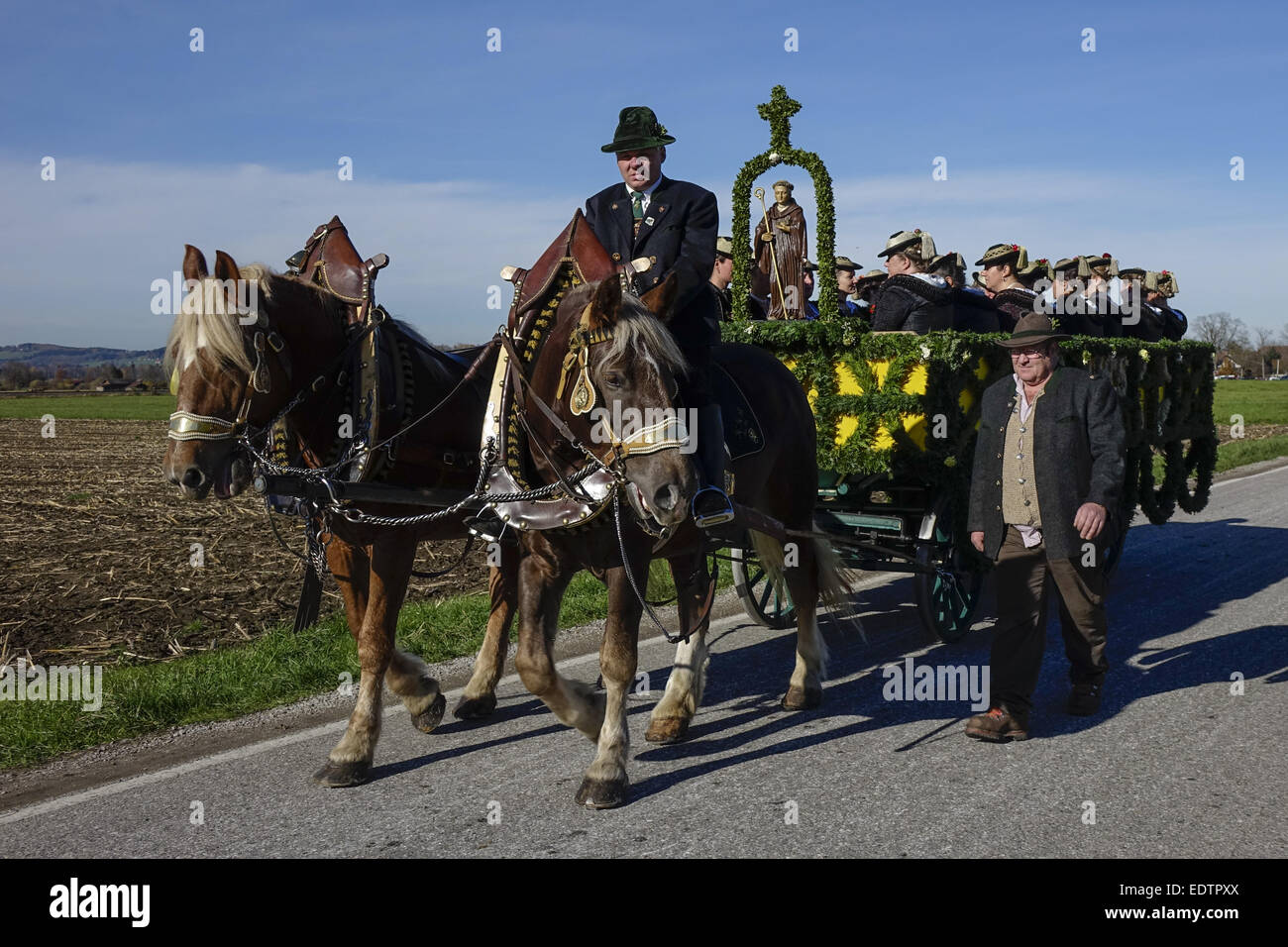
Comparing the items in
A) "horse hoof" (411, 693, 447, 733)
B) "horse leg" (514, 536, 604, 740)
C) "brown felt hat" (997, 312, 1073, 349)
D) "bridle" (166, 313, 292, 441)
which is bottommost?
"horse hoof" (411, 693, 447, 733)

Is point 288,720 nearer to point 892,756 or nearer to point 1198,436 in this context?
point 892,756

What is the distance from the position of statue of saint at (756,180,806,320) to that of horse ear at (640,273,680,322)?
4.08m

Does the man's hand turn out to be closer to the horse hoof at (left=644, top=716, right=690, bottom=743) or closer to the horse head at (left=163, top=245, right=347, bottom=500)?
the horse hoof at (left=644, top=716, right=690, bottom=743)

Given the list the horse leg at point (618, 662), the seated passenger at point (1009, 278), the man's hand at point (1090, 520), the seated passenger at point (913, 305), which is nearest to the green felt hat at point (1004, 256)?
the seated passenger at point (1009, 278)

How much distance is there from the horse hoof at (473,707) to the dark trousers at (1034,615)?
2636 millimetres

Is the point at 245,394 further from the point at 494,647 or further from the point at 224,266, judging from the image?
the point at 494,647

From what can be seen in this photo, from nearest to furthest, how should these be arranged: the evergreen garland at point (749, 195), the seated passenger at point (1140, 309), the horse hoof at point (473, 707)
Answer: the horse hoof at point (473, 707) → the evergreen garland at point (749, 195) → the seated passenger at point (1140, 309)

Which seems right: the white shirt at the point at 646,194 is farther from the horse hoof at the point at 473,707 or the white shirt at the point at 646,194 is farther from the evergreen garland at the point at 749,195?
the horse hoof at the point at 473,707

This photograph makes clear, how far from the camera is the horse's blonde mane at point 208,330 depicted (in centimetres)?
438

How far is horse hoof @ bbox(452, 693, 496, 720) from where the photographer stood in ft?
19.9

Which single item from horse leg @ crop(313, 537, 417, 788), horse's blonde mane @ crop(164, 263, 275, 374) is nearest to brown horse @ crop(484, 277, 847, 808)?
horse leg @ crop(313, 537, 417, 788)

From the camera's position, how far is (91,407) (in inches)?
1961

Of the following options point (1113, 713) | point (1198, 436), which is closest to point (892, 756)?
point (1113, 713)

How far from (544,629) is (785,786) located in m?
1.26
